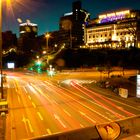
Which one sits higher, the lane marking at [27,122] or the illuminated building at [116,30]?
the illuminated building at [116,30]

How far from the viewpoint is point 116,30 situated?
178m

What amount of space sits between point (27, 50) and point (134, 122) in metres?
173

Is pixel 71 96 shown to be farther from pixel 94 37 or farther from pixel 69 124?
pixel 94 37

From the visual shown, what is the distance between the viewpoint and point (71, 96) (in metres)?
43.2

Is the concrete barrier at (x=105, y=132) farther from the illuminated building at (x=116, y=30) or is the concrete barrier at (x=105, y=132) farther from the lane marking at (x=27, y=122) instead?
the illuminated building at (x=116, y=30)

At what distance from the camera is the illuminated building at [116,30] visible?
164m

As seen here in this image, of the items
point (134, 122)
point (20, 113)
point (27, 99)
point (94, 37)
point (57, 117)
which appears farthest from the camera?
point (94, 37)

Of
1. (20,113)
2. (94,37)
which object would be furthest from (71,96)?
(94,37)

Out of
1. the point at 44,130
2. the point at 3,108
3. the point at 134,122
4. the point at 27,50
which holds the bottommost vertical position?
the point at 44,130

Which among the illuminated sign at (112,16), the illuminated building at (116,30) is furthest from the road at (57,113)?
the illuminated sign at (112,16)

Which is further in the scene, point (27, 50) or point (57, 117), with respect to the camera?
point (27, 50)

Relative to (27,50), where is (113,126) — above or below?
below

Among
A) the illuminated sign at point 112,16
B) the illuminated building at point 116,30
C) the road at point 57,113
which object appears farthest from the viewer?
the illuminated sign at point 112,16

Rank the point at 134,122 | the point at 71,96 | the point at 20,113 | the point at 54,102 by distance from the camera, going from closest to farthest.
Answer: the point at 134,122, the point at 20,113, the point at 54,102, the point at 71,96
